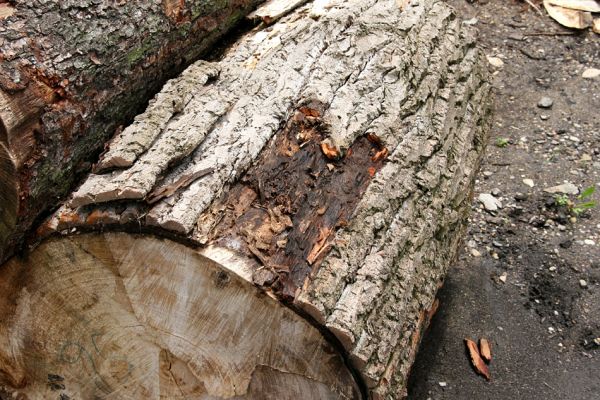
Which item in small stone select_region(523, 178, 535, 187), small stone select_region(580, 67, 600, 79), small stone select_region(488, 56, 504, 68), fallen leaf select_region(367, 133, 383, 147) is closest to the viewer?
fallen leaf select_region(367, 133, 383, 147)

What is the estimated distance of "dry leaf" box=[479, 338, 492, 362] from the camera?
2.69m

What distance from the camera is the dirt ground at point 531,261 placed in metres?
2.65

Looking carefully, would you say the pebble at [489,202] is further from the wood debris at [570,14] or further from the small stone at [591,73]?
the wood debris at [570,14]

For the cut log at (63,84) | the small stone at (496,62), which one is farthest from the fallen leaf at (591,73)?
the cut log at (63,84)

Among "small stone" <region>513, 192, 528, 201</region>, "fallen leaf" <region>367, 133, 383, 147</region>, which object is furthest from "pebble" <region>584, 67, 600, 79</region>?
"fallen leaf" <region>367, 133, 383, 147</region>

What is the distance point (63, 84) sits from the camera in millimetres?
2076

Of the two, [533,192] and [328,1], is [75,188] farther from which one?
[533,192]

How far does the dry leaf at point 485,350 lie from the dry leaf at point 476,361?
17 millimetres

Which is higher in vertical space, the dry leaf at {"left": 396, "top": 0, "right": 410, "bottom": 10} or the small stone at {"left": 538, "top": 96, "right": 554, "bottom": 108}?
the dry leaf at {"left": 396, "top": 0, "right": 410, "bottom": 10}

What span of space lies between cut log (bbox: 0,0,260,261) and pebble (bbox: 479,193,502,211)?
1.75m

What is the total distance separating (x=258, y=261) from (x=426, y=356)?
120 cm

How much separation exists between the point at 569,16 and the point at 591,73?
0.59m

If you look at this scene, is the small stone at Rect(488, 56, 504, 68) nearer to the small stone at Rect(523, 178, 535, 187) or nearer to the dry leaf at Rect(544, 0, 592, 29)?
the dry leaf at Rect(544, 0, 592, 29)

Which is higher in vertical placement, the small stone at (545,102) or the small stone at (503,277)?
the small stone at (503,277)
